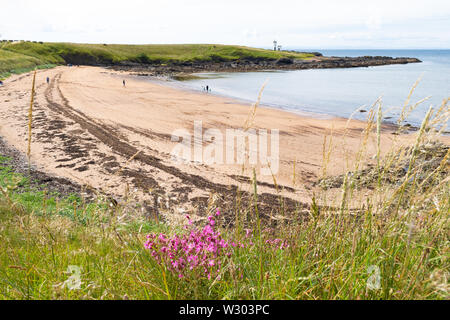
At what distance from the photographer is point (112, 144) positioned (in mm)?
14969

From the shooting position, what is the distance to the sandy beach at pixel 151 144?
10.8 m

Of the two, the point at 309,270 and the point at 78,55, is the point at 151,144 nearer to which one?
the point at 309,270

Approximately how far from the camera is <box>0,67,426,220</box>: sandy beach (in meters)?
10.8

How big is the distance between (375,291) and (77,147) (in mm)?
14941

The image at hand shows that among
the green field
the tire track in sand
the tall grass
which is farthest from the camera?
the green field

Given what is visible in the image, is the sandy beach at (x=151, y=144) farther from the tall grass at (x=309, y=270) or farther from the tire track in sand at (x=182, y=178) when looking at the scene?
the tall grass at (x=309, y=270)

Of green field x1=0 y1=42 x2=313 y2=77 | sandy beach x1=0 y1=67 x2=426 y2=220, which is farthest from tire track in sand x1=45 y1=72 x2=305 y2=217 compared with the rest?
green field x1=0 y1=42 x2=313 y2=77

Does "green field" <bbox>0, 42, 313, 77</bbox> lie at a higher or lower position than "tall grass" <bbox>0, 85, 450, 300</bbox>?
higher

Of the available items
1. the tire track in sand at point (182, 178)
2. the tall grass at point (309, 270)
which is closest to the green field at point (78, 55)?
the tire track in sand at point (182, 178)

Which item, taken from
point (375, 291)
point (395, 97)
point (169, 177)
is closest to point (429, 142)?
point (375, 291)

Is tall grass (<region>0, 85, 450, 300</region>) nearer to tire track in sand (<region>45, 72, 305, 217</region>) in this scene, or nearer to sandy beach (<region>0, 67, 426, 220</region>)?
sandy beach (<region>0, 67, 426, 220</region>)

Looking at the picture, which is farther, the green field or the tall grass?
the green field
